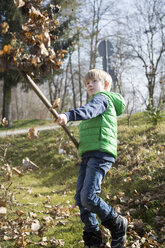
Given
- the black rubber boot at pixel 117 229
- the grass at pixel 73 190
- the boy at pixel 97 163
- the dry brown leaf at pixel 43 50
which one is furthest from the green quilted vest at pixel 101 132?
the grass at pixel 73 190

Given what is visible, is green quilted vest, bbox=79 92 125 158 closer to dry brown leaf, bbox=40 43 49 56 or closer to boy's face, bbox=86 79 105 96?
boy's face, bbox=86 79 105 96

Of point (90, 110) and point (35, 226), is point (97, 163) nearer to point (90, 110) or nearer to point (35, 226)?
point (90, 110)

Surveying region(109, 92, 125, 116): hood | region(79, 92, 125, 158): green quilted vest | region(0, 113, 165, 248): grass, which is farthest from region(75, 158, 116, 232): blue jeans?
region(109, 92, 125, 116): hood

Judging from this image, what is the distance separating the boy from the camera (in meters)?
2.20

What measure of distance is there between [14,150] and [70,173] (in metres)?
3.36

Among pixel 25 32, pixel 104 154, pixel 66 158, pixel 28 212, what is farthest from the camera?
pixel 66 158

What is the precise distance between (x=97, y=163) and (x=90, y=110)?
57cm

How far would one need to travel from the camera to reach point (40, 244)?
2578 millimetres

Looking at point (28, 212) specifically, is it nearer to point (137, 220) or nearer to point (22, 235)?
point (22, 235)

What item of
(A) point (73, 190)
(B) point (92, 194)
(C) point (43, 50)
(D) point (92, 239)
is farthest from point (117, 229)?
(A) point (73, 190)

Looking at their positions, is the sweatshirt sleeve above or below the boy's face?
below

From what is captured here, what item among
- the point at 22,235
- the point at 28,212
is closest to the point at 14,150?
the point at 28,212

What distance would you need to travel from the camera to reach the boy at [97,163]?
7.23ft

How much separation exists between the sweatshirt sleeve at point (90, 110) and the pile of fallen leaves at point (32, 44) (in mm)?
415
